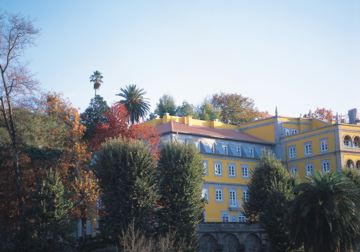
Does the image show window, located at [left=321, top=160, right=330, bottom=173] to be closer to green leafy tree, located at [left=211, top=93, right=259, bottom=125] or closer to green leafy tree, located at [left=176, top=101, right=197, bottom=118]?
green leafy tree, located at [left=211, top=93, right=259, bottom=125]

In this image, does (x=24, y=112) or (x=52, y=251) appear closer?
(x=52, y=251)

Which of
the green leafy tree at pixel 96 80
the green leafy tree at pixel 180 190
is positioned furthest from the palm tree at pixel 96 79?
the green leafy tree at pixel 180 190

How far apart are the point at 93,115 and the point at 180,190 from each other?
A: 2839cm

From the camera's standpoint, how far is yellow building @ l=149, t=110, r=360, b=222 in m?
80.1

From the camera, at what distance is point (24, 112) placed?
5688cm

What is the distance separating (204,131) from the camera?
3290 inches

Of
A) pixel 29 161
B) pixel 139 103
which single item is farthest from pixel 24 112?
pixel 139 103

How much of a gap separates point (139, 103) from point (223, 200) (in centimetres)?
1789

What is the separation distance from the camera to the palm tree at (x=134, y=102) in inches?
3371

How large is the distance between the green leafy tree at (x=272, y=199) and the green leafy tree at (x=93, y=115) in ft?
75.0

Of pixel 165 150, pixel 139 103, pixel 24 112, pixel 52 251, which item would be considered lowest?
pixel 52 251

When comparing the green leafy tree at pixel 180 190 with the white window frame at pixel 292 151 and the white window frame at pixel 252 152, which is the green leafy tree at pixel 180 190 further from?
the white window frame at pixel 292 151

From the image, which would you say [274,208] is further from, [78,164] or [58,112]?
[58,112]

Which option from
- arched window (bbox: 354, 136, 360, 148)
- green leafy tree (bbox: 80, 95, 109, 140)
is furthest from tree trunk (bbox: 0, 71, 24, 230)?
arched window (bbox: 354, 136, 360, 148)
